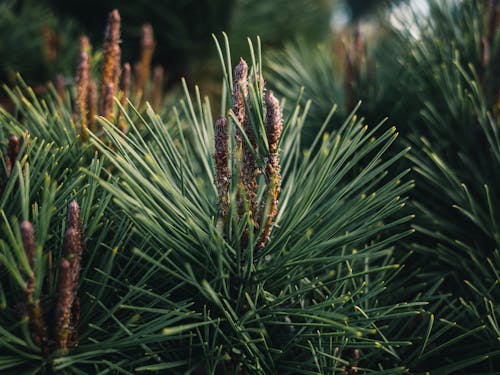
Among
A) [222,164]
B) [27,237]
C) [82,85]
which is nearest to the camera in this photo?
[27,237]

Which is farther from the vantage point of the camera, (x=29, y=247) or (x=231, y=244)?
(x=231, y=244)

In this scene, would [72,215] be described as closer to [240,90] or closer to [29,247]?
[29,247]

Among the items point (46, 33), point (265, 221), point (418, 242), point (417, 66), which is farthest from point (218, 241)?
point (46, 33)

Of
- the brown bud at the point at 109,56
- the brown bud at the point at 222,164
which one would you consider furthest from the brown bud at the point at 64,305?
the brown bud at the point at 109,56

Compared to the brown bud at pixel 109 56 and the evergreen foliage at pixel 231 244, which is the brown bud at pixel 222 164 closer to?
the evergreen foliage at pixel 231 244

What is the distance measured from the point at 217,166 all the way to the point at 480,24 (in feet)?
1.74

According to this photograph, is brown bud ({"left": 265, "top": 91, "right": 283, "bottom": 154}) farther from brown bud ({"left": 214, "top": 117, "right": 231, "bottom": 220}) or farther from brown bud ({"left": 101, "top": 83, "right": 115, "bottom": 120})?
brown bud ({"left": 101, "top": 83, "right": 115, "bottom": 120})

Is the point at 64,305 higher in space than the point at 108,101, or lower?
lower

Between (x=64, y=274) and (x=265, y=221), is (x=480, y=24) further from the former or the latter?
(x=64, y=274)

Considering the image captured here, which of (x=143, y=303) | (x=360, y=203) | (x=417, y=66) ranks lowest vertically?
(x=143, y=303)

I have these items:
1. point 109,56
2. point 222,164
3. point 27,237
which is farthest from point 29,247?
point 109,56

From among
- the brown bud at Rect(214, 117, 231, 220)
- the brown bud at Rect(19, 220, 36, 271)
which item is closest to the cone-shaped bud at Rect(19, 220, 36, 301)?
the brown bud at Rect(19, 220, 36, 271)

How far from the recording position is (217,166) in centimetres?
42

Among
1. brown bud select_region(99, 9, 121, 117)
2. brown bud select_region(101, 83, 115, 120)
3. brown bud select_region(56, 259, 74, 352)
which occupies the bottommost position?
brown bud select_region(56, 259, 74, 352)
